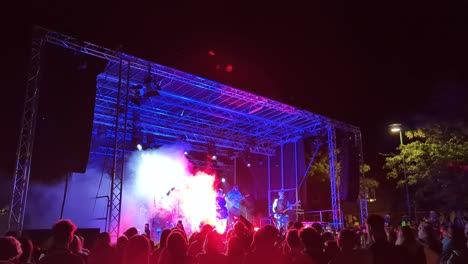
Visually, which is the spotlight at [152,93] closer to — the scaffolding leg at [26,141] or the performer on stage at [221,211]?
the scaffolding leg at [26,141]

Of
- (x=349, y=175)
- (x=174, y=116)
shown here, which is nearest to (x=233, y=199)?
(x=174, y=116)

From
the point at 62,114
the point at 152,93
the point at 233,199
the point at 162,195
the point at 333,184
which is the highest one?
the point at 152,93

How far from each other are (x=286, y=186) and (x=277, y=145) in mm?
2412

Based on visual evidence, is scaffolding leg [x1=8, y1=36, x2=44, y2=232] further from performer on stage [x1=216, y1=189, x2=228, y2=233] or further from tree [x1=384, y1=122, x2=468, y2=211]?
tree [x1=384, y1=122, x2=468, y2=211]

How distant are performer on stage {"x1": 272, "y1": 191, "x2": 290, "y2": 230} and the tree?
5.67m

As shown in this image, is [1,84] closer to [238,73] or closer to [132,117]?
[132,117]

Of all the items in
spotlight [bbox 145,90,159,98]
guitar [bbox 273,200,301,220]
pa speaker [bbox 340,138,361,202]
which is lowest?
guitar [bbox 273,200,301,220]

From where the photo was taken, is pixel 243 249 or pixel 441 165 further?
pixel 441 165

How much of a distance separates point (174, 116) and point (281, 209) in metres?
7.32

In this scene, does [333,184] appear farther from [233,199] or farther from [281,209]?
[233,199]

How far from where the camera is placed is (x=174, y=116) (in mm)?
15992

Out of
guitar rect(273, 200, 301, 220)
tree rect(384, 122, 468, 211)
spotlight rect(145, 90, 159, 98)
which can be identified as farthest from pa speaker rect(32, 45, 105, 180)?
tree rect(384, 122, 468, 211)

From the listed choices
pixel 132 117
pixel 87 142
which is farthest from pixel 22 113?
pixel 132 117

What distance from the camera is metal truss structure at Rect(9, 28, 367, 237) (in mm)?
9859
